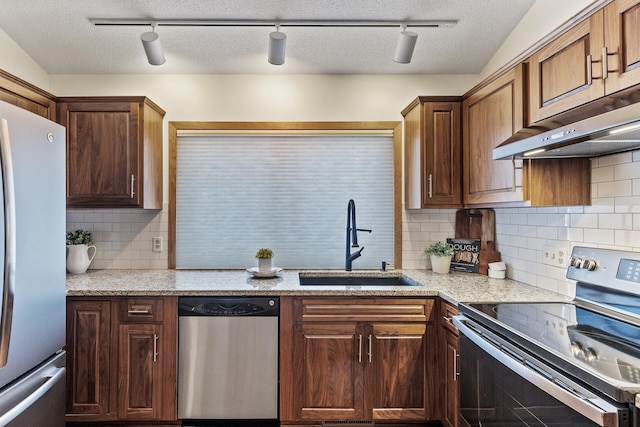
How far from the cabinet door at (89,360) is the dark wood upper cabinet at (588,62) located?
2593mm

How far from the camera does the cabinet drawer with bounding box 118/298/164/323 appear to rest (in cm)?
234

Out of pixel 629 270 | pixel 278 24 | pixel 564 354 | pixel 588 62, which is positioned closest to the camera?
pixel 564 354

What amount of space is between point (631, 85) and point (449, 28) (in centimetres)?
144

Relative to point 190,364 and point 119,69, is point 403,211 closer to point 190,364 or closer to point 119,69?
point 190,364

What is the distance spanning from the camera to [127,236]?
3.05 m

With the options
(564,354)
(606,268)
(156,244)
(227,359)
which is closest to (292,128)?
(156,244)

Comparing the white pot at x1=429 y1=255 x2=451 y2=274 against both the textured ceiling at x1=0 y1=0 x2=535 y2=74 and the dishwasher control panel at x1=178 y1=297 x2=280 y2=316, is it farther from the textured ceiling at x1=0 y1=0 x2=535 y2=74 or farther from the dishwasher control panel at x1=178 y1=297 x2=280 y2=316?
the textured ceiling at x1=0 y1=0 x2=535 y2=74

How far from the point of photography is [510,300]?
2053 millimetres

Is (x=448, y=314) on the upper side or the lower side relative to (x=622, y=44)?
lower

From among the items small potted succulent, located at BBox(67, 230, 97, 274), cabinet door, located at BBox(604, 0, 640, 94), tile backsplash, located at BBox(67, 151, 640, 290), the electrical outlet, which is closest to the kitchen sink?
tile backsplash, located at BBox(67, 151, 640, 290)

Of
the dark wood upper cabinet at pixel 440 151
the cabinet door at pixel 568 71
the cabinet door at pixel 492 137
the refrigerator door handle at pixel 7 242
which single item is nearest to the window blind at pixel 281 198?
the dark wood upper cabinet at pixel 440 151

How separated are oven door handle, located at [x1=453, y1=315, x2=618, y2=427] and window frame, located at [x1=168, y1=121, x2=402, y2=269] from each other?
146 centimetres

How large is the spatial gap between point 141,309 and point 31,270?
2.92 feet

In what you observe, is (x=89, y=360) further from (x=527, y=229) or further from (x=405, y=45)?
(x=527, y=229)
